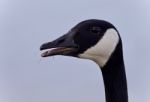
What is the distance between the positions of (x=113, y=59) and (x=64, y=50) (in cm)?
52

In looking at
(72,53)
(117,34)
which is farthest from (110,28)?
(72,53)

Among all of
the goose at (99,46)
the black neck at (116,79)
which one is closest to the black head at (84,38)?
the goose at (99,46)

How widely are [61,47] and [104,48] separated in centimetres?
44

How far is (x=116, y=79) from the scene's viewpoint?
5.58 m

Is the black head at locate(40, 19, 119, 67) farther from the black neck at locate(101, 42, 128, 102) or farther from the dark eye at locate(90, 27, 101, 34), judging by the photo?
the black neck at locate(101, 42, 128, 102)

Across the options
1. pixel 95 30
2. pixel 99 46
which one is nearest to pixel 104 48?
pixel 99 46

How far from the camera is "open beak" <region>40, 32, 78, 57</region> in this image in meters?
5.16

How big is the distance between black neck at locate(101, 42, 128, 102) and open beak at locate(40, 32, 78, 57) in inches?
16.1

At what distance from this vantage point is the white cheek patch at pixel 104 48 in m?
5.40

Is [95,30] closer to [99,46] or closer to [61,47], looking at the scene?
[99,46]

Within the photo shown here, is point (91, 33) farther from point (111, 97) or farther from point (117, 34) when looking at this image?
point (111, 97)

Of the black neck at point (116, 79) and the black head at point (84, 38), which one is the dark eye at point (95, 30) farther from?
the black neck at point (116, 79)

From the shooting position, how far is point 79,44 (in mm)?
5363

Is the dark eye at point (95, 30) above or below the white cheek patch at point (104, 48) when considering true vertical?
above
